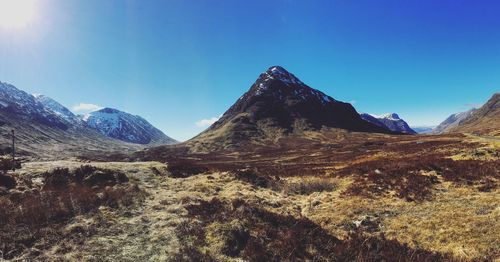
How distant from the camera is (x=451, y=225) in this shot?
15.1 m

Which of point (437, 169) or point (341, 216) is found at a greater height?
point (437, 169)

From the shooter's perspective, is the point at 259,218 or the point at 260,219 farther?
the point at 259,218

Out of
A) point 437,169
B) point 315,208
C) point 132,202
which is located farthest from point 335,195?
point 132,202

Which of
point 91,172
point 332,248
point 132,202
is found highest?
point 91,172

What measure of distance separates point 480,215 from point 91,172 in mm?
30603

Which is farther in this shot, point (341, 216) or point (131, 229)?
point (341, 216)

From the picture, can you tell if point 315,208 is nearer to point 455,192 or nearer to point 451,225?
point 451,225

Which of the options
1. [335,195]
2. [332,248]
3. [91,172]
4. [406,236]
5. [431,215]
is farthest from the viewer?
[91,172]

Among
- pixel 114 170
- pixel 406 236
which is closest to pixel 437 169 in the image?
pixel 406 236

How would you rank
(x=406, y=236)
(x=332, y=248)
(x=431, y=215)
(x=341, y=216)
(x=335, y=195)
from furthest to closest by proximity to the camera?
(x=335, y=195), (x=341, y=216), (x=431, y=215), (x=406, y=236), (x=332, y=248)

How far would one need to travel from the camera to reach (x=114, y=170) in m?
30.3

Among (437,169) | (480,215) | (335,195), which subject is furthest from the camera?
(437,169)

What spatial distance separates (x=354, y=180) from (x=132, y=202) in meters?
19.3

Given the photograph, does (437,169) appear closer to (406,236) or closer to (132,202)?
(406,236)
